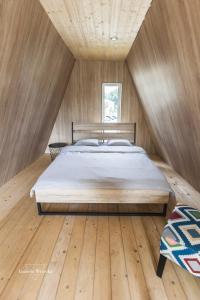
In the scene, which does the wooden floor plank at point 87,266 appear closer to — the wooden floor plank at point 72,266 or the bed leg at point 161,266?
the wooden floor plank at point 72,266

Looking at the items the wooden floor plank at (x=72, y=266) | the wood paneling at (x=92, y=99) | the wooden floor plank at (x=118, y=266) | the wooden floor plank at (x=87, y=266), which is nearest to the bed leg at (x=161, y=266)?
the wooden floor plank at (x=118, y=266)

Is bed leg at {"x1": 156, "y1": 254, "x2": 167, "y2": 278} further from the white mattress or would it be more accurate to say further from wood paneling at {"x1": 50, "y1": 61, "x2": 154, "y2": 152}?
wood paneling at {"x1": 50, "y1": 61, "x2": 154, "y2": 152}

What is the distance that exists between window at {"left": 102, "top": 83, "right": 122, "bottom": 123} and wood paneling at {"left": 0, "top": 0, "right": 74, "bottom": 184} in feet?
4.94

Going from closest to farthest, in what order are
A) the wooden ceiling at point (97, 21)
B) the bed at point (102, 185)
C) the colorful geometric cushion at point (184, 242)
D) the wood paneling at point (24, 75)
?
the colorful geometric cushion at point (184, 242), the wood paneling at point (24, 75), the wooden ceiling at point (97, 21), the bed at point (102, 185)

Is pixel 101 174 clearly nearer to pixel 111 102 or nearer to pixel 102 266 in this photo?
pixel 102 266

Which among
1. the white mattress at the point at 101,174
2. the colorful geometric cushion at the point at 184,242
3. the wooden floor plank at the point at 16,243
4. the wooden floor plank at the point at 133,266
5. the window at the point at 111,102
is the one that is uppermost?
the window at the point at 111,102

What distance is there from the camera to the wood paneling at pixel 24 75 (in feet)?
6.36

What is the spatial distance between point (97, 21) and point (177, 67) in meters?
1.25

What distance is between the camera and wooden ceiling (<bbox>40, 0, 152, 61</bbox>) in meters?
2.11

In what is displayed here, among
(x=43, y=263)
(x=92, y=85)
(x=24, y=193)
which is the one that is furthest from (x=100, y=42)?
(x=43, y=263)

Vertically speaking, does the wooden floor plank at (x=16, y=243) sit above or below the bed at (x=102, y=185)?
below

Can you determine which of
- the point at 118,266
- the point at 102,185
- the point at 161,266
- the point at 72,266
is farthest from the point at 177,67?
the point at 72,266

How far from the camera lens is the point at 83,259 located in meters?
1.85

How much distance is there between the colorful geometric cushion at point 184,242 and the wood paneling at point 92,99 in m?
3.80
